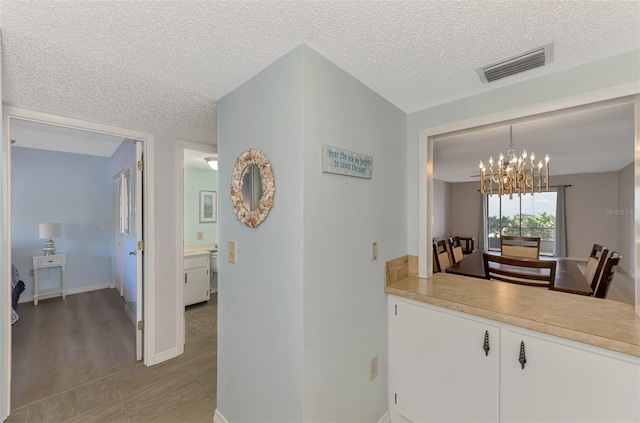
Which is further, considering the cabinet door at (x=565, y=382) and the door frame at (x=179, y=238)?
the door frame at (x=179, y=238)

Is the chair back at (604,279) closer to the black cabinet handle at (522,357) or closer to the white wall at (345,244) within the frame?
the black cabinet handle at (522,357)

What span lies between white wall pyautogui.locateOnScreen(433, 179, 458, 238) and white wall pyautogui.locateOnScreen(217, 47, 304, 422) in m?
6.95

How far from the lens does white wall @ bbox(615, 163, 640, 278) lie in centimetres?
492

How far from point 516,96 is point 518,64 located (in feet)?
0.81

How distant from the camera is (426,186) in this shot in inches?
76.8

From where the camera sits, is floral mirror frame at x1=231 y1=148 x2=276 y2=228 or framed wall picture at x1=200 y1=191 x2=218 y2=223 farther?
framed wall picture at x1=200 y1=191 x2=218 y2=223

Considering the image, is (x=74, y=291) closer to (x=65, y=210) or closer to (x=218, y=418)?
(x=65, y=210)

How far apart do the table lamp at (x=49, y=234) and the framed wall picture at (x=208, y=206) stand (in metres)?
2.00

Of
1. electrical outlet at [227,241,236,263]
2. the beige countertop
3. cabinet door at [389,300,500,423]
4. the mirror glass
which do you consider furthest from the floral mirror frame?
cabinet door at [389,300,500,423]

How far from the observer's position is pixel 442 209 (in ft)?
26.1

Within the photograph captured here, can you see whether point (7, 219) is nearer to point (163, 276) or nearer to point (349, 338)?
point (163, 276)

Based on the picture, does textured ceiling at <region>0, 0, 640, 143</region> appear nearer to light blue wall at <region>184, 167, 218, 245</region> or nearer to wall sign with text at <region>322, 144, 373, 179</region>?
wall sign with text at <region>322, 144, 373, 179</region>

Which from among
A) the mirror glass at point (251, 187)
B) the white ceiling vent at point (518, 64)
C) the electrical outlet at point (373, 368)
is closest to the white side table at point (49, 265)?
the mirror glass at point (251, 187)

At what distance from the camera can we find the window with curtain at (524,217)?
6820mm
